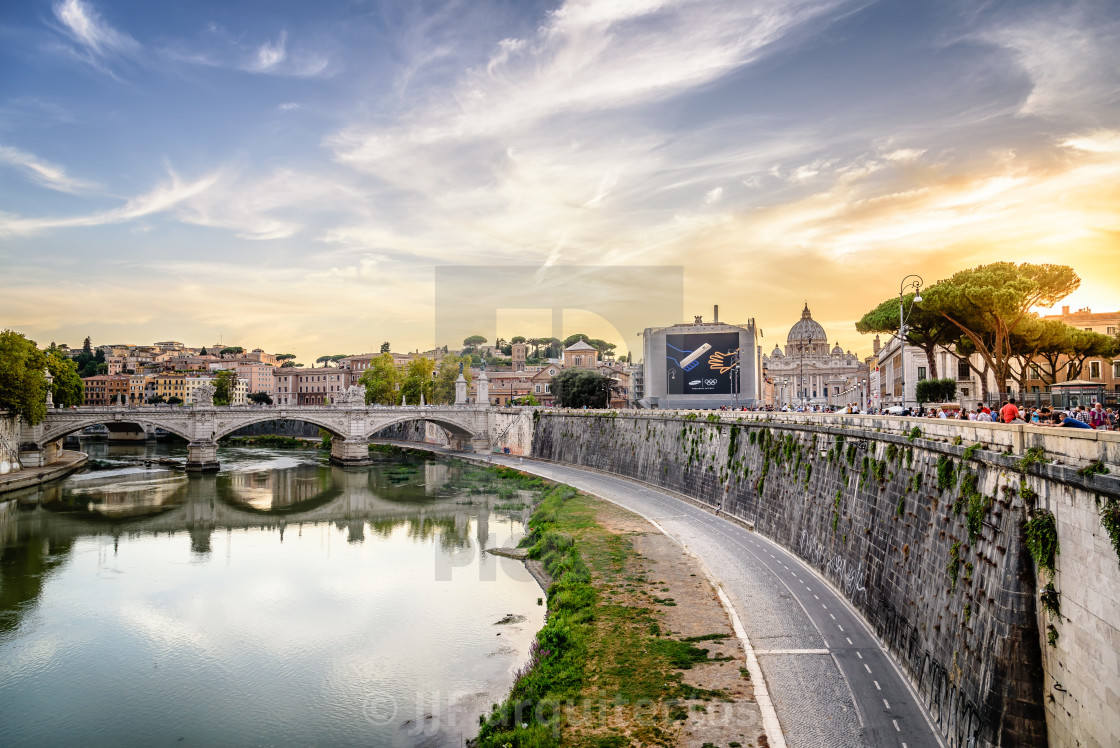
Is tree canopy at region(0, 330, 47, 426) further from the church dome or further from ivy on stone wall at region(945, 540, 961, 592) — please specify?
the church dome

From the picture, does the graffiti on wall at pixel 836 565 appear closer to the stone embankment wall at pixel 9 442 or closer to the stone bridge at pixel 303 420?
the stone bridge at pixel 303 420

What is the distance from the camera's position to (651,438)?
38.0 m

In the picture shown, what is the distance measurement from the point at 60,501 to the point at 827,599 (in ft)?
120

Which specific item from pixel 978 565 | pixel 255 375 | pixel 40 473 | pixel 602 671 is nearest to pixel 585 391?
pixel 40 473

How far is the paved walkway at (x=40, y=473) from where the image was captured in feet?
122

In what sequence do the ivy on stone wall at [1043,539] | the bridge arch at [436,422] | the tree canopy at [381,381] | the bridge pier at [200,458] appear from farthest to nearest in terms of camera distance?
the tree canopy at [381,381]
the bridge arch at [436,422]
the bridge pier at [200,458]
the ivy on stone wall at [1043,539]

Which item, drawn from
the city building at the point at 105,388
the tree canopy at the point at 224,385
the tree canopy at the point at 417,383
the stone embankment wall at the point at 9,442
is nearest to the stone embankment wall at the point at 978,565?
the stone embankment wall at the point at 9,442

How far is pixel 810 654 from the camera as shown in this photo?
13.6 m

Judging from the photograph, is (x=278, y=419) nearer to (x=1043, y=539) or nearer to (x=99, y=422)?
(x=99, y=422)

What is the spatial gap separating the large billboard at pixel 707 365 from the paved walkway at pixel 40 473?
44.5 m

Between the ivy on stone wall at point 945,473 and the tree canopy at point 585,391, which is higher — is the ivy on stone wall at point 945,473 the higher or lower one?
the lower one

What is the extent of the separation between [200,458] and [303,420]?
7.94 meters

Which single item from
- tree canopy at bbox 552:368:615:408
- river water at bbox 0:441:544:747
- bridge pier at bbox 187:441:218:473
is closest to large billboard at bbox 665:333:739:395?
tree canopy at bbox 552:368:615:408

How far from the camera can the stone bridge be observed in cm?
4503
